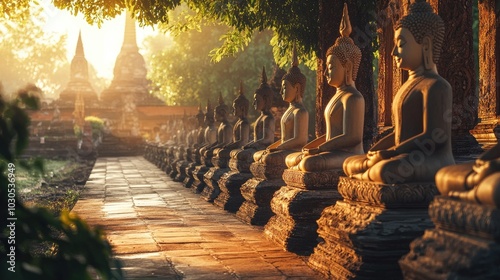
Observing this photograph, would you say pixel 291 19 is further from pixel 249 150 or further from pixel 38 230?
pixel 38 230

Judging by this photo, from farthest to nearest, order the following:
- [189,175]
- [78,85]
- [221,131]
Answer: [78,85], [189,175], [221,131]

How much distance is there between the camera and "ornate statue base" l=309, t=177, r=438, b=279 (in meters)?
4.19

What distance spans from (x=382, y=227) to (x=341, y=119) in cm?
200

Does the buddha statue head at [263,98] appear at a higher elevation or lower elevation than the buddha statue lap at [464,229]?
higher

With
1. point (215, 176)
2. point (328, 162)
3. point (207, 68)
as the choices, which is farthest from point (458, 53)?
point (207, 68)

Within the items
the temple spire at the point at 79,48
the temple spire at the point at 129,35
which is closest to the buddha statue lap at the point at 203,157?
the temple spire at the point at 129,35

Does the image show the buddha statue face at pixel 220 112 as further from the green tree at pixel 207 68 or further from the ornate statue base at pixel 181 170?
the green tree at pixel 207 68

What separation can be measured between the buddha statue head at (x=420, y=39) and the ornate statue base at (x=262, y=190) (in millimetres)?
3377

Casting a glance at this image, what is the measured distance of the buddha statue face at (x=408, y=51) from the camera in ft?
14.9

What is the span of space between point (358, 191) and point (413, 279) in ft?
4.46

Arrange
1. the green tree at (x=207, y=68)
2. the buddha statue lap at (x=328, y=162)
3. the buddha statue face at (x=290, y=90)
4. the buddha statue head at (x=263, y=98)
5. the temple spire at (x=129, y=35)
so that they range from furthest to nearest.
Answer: the temple spire at (x=129, y=35)
the green tree at (x=207, y=68)
the buddha statue head at (x=263, y=98)
the buddha statue face at (x=290, y=90)
the buddha statue lap at (x=328, y=162)

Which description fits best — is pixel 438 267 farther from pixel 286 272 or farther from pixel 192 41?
pixel 192 41

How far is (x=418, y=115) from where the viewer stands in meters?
4.47

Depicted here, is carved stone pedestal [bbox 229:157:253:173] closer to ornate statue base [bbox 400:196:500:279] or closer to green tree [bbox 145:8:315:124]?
ornate statue base [bbox 400:196:500:279]
